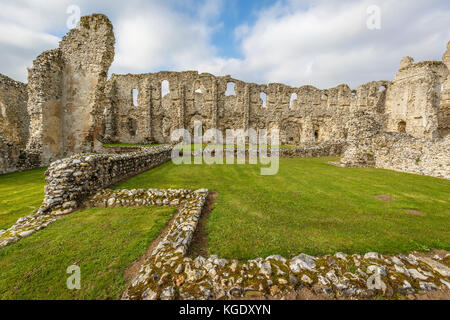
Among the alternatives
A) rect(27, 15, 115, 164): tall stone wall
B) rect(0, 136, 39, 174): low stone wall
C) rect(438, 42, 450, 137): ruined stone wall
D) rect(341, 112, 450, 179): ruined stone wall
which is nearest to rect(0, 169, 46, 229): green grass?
rect(0, 136, 39, 174): low stone wall

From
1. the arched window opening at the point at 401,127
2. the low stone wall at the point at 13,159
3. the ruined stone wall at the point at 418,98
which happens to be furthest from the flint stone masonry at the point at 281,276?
the arched window opening at the point at 401,127

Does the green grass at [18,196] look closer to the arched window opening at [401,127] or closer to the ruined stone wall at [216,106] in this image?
the ruined stone wall at [216,106]

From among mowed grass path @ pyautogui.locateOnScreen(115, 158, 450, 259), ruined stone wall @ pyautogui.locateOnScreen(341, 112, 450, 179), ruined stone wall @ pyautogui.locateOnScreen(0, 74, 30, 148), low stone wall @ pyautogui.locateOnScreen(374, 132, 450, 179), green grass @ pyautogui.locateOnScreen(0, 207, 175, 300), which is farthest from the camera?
ruined stone wall @ pyautogui.locateOnScreen(0, 74, 30, 148)

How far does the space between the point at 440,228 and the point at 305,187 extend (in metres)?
3.72

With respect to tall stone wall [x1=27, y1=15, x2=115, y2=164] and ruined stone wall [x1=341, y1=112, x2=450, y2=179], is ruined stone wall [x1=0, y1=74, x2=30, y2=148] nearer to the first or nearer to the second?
tall stone wall [x1=27, y1=15, x2=115, y2=164]

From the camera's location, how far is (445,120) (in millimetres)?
23422

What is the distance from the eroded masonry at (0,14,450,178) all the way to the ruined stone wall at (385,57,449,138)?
116 millimetres

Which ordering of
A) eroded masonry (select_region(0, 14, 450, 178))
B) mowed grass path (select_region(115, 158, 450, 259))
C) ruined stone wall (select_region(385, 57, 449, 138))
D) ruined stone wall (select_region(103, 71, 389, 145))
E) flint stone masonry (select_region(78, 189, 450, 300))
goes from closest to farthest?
flint stone masonry (select_region(78, 189, 450, 300))
mowed grass path (select_region(115, 158, 450, 259))
eroded masonry (select_region(0, 14, 450, 178))
ruined stone wall (select_region(385, 57, 449, 138))
ruined stone wall (select_region(103, 71, 389, 145))

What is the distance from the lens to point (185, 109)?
86.9 feet

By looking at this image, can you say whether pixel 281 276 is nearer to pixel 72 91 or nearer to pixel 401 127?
pixel 72 91

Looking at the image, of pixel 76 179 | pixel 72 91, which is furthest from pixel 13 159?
pixel 76 179

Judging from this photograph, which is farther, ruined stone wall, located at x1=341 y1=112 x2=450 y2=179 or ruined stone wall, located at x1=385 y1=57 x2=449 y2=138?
ruined stone wall, located at x1=385 y1=57 x2=449 y2=138

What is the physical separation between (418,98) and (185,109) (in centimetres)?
2997

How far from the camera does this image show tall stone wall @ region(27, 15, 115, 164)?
11.7 meters
